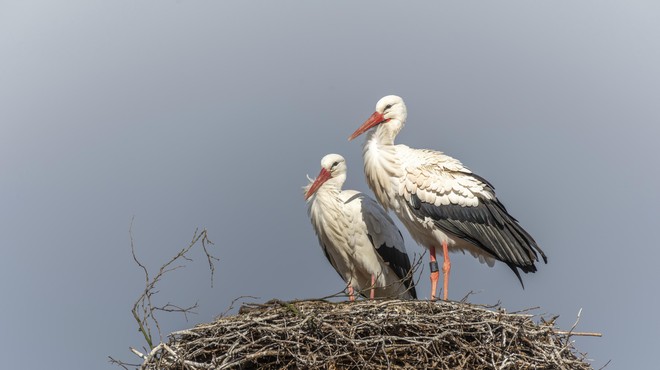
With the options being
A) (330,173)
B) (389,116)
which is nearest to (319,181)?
(330,173)

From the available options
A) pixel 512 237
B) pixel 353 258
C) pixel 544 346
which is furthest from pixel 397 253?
pixel 544 346

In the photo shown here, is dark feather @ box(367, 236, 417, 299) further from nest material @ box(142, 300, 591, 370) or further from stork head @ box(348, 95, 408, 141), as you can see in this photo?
nest material @ box(142, 300, 591, 370)

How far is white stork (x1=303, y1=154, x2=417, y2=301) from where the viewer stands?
10.6 meters

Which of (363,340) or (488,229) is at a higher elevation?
(488,229)

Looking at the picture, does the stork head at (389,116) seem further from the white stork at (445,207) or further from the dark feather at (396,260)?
the dark feather at (396,260)

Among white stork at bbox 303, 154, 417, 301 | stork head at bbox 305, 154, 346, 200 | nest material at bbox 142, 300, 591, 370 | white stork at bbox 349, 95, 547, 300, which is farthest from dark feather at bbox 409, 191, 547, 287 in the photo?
nest material at bbox 142, 300, 591, 370

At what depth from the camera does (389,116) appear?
34.6 ft

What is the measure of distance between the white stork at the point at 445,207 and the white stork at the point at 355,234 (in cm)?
33

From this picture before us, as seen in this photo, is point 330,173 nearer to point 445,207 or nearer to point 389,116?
point 389,116

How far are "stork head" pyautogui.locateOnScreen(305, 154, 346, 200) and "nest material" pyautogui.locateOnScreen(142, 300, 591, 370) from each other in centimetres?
227

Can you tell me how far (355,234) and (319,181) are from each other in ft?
1.83

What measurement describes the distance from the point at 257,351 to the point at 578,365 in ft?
7.34

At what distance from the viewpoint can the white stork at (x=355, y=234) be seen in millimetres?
10586

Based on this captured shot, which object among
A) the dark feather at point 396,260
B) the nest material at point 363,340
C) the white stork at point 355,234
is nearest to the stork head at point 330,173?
the white stork at point 355,234
